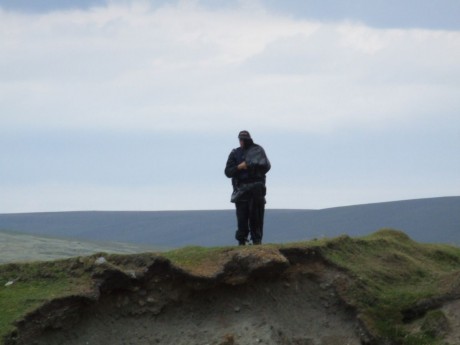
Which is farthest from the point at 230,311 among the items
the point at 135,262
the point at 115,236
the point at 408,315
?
the point at 115,236

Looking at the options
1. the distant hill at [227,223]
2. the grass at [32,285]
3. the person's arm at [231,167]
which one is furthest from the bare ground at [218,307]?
the distant hill at [227,223]

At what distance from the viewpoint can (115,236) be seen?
37.8m

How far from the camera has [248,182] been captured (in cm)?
Answer: 1681

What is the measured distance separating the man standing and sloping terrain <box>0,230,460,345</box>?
121 centimetres

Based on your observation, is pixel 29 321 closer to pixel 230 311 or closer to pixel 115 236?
pixel 230 311

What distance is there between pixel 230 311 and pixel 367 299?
7.62 ft

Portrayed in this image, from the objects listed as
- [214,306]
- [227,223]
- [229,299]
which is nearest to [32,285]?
[214,306]

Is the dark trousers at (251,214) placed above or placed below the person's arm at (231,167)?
below

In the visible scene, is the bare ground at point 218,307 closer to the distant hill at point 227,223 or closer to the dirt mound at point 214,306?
the dirt mound at point 214,306

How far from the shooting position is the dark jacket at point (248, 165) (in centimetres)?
1673

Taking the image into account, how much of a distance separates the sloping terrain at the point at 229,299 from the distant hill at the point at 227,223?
1611cm

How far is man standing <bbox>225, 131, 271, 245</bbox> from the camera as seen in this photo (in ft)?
55.0

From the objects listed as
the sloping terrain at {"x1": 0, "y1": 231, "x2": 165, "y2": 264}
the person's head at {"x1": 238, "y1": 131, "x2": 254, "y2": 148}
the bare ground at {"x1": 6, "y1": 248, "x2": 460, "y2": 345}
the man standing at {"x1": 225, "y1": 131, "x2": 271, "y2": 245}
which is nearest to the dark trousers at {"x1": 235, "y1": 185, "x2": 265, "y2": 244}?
the man standing at {"x1": 225, "y1": 131, "x2": 271, "y2": 245}

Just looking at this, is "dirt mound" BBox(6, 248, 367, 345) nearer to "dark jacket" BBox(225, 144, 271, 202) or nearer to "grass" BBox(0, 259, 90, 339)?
"grass" BBox(0, 259, 90, 339)
